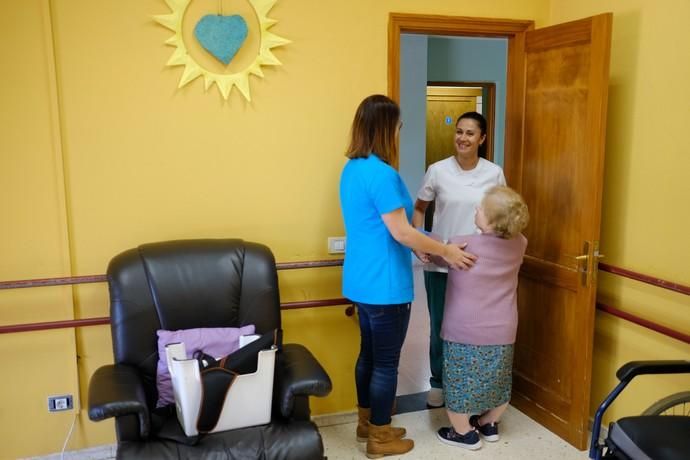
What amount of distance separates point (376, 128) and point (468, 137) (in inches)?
24.8

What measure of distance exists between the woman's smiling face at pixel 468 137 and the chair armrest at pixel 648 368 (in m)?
1.24

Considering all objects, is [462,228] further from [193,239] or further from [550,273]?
[193,239]

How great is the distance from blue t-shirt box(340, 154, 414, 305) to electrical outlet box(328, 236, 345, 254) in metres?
0.39

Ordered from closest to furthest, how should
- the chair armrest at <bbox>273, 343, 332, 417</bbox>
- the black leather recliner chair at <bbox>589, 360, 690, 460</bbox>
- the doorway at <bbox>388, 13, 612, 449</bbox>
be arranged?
the black leather recliner chair at <bbox>589, 360, 690, 460</bbox> < the chair armrest at <bbox>273, 343, 332, 417</bbox> < the doorway at <bbox>388, 13, 612, 449</bbox>

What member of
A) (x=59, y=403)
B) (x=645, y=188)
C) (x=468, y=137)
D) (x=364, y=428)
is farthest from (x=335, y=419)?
(x=645, y=188)

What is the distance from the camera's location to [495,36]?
10.0ft

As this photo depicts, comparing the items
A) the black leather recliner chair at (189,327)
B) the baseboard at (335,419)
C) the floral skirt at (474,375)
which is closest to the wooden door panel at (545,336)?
the floral skirt at (474,375)

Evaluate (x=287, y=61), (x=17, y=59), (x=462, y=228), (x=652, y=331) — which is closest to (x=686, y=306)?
(x=652, y=331)

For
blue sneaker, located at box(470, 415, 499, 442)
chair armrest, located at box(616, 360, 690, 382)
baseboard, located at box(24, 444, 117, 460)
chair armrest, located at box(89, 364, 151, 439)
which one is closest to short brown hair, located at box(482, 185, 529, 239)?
chair armrest, located at box(616, 360, 690, 382)

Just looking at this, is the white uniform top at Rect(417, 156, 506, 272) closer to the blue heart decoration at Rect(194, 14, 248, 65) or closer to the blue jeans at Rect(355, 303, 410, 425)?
the blue jeans at Rect(355, 303, 410, 425)

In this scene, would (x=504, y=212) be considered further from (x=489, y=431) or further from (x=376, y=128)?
(x=489, y=431)

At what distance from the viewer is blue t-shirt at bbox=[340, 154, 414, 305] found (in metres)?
2.31

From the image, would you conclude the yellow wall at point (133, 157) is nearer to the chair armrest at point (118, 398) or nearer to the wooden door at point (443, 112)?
the chair armrest at point (118, 398)

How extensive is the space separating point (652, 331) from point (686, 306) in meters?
0.21
